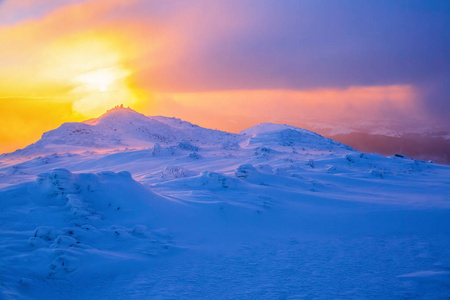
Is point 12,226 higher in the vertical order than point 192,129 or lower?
lower

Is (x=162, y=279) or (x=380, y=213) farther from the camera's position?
(x=380, y=213)

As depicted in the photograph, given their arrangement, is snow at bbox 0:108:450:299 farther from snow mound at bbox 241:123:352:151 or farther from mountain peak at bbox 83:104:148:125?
mountain peak at bbox 83:104:148:125

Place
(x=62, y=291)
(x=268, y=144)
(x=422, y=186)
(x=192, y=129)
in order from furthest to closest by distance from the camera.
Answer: (x=192, y=129)
(x=268, y=144)
(x=422, y=186)
(x=62, y=291)

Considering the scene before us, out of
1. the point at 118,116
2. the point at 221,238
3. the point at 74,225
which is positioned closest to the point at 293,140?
the point at 118,116

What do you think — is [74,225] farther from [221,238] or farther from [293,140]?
[293,140]

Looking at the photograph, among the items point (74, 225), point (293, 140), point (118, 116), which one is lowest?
point (74, 225)

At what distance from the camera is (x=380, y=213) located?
22.0 feet

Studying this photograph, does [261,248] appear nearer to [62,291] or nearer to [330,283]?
[330,283]

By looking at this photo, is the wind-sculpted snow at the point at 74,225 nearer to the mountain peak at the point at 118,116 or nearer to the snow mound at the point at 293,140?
the snow mound at the point at 293,140

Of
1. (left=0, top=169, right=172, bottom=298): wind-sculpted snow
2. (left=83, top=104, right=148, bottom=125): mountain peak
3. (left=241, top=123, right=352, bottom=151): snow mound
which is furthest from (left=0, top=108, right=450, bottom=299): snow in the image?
(left=83, top=104, right=148, bottom=125): mountain peak

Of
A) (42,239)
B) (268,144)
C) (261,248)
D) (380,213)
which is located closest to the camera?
(42,239)

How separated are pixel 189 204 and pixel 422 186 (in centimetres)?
808

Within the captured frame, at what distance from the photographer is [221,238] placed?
551 centimetres

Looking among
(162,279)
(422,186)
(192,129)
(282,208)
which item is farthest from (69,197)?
(192,129)
